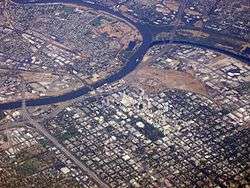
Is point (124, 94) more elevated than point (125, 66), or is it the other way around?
point (125, 66)

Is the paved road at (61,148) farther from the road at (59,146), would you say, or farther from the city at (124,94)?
the city at (124,94)

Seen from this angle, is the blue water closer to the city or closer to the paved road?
the city

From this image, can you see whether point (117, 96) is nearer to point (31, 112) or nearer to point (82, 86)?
point (82, 86)

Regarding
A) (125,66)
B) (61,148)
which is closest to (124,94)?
(125,66)

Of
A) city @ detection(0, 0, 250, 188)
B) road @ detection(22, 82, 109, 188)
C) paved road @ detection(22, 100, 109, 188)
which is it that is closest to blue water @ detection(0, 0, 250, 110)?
city @ detection(0, 0, 250, 188)

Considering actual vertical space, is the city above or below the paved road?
above

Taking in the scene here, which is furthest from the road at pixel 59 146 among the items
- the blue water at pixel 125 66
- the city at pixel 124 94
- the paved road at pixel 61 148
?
the blue water at pixel 125 66

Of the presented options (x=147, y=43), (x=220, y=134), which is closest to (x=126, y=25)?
(x=147, y=43)

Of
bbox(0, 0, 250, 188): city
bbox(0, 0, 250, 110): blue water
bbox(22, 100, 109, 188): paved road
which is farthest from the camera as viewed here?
bbox(0, 0, 250, 110): blue water

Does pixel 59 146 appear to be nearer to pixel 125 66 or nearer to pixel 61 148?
pixel 61 148

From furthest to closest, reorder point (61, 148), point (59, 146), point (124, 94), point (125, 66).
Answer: point (125, 66) → point (124, 94) → point (59, 146) → point (61, 148)

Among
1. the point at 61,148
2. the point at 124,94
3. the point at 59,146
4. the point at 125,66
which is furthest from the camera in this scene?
the point at 125,66
